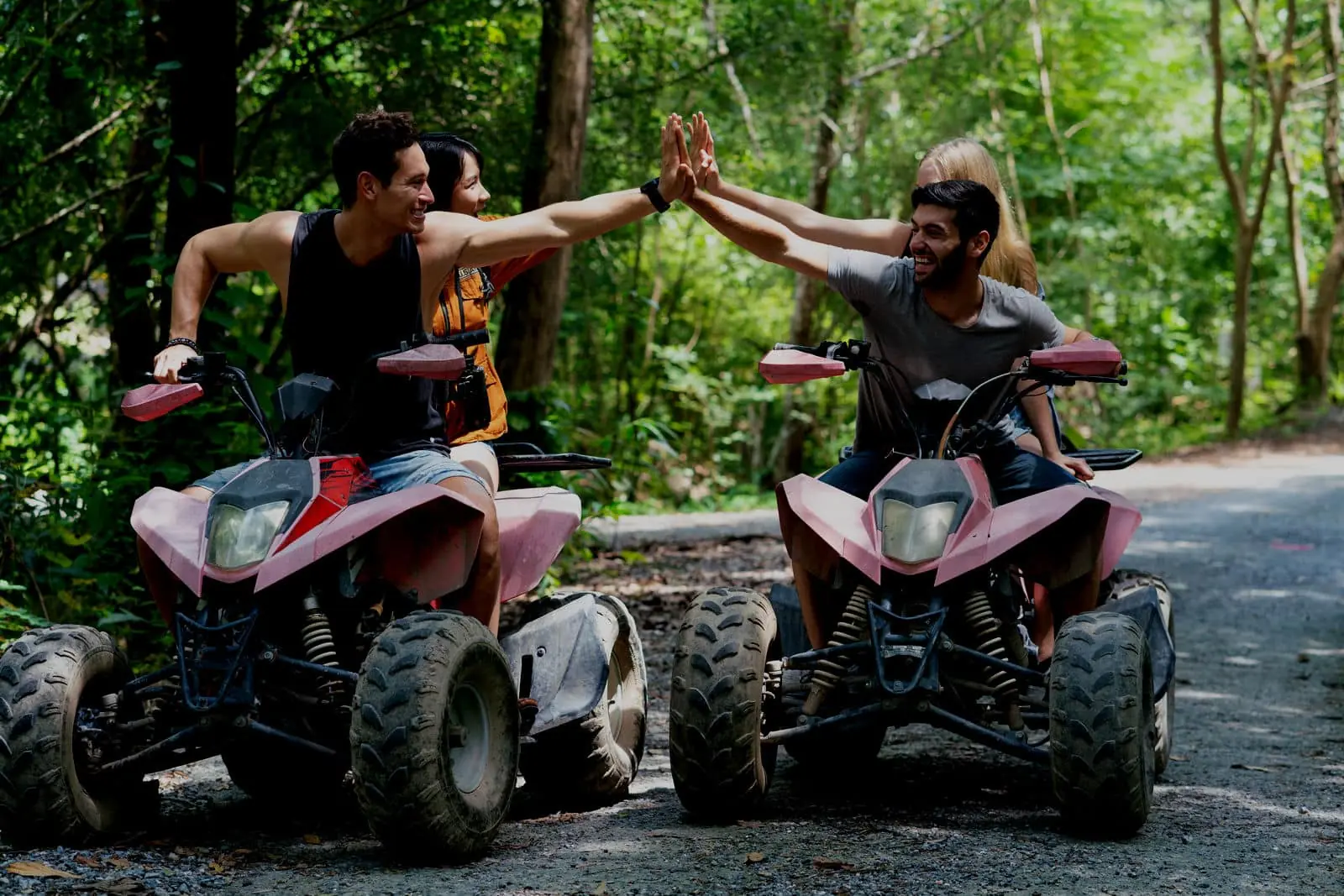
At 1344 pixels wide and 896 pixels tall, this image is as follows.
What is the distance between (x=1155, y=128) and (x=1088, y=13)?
131 inches

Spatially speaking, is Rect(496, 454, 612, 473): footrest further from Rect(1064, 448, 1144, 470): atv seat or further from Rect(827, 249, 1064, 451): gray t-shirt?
Rect(1064, 448, 1144, 470): atv seat

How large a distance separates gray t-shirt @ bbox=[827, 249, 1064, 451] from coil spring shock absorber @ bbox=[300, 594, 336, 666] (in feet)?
6.25

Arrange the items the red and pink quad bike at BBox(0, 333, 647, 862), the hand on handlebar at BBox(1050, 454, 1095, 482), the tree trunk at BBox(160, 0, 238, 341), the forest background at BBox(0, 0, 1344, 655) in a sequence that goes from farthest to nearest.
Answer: the forest background at BBox(0, 0, 1344, 655) → the tree trunk at BBox(160, 0, 238, 341) → the hand on handlebar at BBox(1050, 454, 1095, 482) → the red and pink quad bike at BBox(0, 333, 647, 862)

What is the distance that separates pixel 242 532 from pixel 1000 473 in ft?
7.94

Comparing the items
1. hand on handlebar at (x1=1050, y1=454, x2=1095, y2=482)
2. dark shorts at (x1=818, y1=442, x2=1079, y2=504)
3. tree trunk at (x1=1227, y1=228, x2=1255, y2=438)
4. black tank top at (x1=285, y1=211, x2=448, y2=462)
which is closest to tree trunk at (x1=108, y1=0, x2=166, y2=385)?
black tank top at (x1=285, y1=211, x2=448, y2=462)

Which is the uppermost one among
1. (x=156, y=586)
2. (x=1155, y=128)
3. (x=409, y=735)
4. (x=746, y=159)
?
(x=1155, y=128)

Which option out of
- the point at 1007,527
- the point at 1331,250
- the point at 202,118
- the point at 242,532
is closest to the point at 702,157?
the point at 1007,527

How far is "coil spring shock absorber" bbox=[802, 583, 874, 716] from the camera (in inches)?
182

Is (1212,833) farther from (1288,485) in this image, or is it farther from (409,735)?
(1288,485)

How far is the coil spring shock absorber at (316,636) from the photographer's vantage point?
4.19m

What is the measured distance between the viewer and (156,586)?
440 centimetres

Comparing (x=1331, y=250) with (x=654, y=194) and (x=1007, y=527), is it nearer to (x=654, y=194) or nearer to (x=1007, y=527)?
(x=654, y=194)

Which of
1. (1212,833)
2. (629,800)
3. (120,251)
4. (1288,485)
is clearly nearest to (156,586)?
(629,800)

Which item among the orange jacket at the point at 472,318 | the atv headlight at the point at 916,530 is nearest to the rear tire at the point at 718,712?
the atv headlight at the point at 916,530
